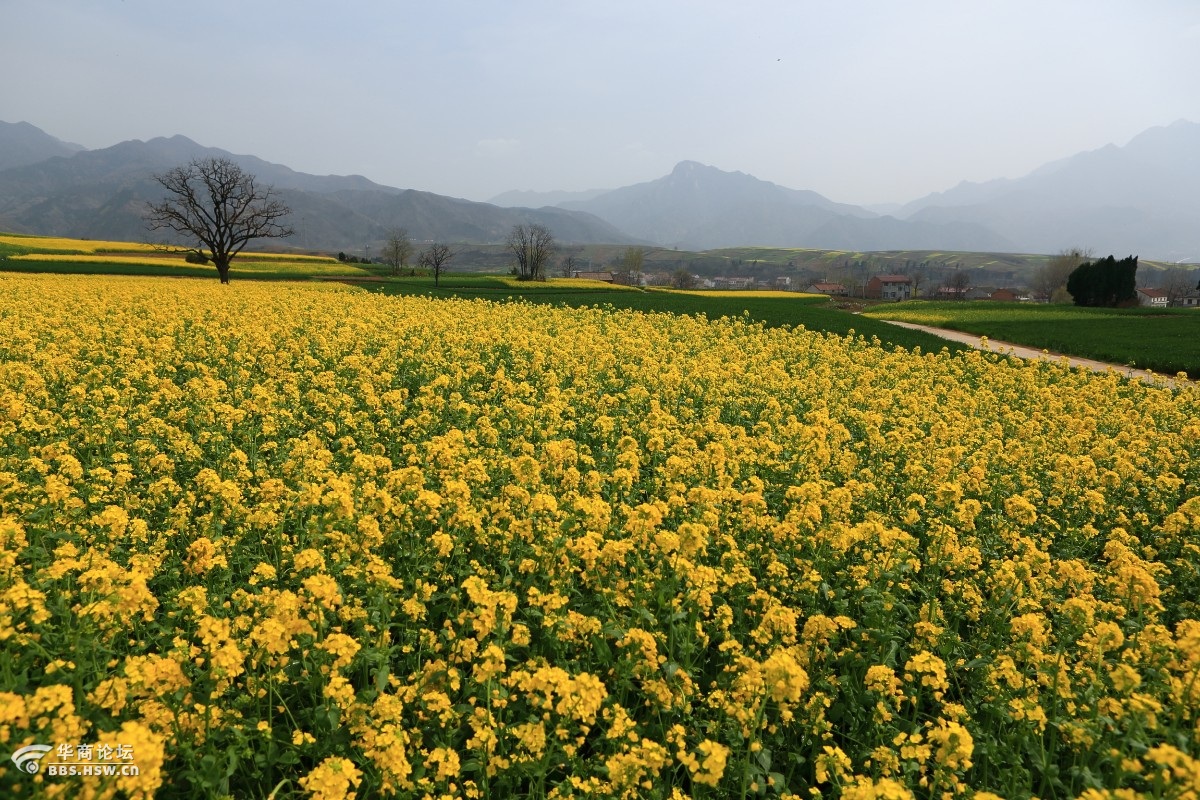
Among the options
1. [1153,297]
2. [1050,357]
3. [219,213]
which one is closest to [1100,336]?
[1050,357]

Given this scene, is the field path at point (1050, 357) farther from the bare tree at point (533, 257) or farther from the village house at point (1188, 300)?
the village house at point (1188, 300)

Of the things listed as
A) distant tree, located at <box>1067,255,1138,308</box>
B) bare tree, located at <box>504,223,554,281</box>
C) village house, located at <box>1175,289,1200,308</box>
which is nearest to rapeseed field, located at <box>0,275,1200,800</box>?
distant tree, located at <box>1067,255,1138,308</box>

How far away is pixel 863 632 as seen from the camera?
19.2ft

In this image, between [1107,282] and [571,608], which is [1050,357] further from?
[1107,282]

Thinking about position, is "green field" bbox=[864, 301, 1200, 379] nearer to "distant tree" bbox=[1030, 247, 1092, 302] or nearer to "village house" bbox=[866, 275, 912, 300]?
"distant tree" bbox=[1030, 247, 1092, 302]

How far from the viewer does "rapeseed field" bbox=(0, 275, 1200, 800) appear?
4.23 metres

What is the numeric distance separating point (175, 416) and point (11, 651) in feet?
22.4

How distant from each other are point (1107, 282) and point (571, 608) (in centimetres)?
10086

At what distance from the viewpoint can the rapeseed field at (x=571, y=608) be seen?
423 cm

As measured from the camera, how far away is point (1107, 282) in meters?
78.7

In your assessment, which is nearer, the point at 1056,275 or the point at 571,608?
the point at 571,608

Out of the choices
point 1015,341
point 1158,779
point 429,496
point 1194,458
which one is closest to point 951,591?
point 1158,779

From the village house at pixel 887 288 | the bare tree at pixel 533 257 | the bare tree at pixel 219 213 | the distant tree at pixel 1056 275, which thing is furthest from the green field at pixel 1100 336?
the village house at pixel 887 288

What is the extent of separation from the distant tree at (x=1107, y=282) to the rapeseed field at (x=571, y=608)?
284 ft
